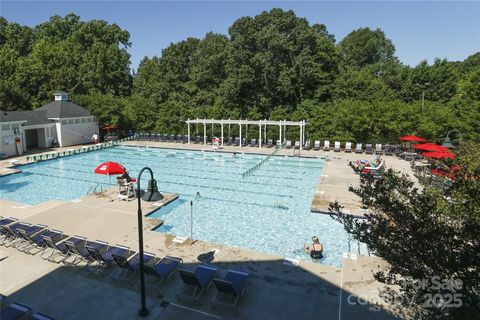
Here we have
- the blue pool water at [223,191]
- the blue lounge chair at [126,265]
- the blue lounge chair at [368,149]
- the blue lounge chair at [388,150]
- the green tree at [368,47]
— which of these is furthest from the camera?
the green tree at [368,47]

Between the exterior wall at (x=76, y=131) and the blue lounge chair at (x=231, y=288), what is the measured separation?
1133 inches

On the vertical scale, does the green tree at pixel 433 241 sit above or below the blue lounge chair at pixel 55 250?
above

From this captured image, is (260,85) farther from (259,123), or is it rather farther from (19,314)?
(19,314)

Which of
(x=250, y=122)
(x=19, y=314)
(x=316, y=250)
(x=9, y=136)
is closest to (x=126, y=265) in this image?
(x=19, y=314)

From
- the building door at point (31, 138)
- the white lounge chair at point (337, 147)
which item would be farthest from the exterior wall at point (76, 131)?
the white lounge chair at point (337, 147)

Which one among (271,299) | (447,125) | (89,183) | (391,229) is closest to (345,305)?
(271,299)

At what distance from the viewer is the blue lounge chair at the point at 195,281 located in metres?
8.05

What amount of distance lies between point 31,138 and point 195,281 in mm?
30633

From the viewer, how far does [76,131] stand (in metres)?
33.1

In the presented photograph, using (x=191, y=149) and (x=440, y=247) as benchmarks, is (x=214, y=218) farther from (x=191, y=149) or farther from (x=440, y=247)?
(x=191, y=149)

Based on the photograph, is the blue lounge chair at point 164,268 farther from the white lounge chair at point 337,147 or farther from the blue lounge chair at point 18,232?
the white lounge chair at point 337,147

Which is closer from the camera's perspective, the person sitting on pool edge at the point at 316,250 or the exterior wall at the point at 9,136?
the person sitting on pool edge at the point at 316,250

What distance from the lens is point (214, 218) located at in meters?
15.2

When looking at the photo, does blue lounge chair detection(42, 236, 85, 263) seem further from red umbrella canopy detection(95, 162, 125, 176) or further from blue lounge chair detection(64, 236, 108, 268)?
red umbrella canopy detection(95, 162, 125, 176)
